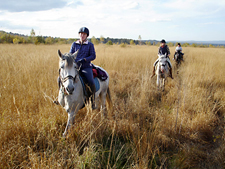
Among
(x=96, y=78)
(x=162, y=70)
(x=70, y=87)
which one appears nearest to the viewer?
(x=70, y=87)

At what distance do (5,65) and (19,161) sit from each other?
473 cm

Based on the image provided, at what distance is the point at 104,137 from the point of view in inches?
105

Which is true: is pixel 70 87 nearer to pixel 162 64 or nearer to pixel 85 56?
pixel 85 56

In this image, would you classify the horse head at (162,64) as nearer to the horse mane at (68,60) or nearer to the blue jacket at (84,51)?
the blue jacket at (84,51)

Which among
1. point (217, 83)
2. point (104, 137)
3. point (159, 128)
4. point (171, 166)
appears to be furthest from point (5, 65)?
point (217, 83)

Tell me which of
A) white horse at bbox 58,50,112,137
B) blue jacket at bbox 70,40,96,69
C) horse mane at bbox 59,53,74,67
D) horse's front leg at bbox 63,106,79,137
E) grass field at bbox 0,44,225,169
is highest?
blue jacket at bbox 70,40,96,69

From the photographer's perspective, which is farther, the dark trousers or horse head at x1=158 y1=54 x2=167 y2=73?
horse head at x1=158 y1=54 x2=167 y2=73

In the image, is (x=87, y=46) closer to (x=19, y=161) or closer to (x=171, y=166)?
(x=19, y=161)

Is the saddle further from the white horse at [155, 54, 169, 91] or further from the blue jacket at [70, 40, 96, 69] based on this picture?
the white horse at [155, 54, 169, 91]

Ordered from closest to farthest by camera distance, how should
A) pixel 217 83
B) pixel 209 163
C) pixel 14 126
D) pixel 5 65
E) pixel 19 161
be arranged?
1. pixel 19 161
2. pixel 14 126
3. pixel 209 163
4. pixel 5 65
5. pixel 217 83

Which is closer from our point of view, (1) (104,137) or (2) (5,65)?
(1) (104,137)

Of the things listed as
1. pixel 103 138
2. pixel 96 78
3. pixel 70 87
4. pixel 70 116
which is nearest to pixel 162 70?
pixel 96 78

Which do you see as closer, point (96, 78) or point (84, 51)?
point (84, 51)

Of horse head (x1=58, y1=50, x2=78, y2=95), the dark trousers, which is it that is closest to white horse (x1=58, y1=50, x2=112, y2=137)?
horse head (x1=58, y1=50, x2=78, y2=95)
